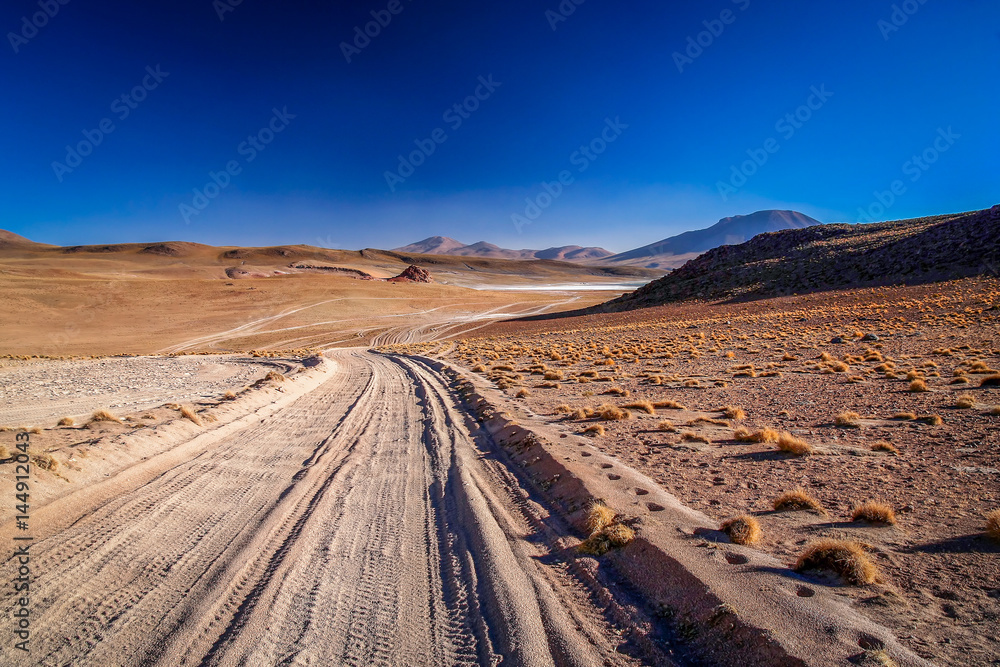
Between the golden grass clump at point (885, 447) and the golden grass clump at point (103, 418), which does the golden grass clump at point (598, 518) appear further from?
the golden grass clump at point (103, 418)

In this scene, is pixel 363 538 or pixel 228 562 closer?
pixel 228 562

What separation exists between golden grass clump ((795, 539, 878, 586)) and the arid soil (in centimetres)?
9

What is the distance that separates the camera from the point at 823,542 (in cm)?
391

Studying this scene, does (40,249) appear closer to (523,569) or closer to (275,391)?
(275,391)

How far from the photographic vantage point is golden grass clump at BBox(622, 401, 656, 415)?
1068 centimetres

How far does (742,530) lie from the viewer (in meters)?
4.42

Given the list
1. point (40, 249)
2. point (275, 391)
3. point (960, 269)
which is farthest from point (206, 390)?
point (40, 249)

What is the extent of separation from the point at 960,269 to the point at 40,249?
913 ft

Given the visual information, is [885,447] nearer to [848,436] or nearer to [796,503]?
[848,436]

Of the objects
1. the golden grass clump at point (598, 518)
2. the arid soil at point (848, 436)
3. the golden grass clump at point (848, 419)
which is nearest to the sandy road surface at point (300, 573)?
the golden grass clump at point (598, 518)

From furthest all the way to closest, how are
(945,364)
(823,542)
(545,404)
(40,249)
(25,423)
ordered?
(40,249)
(945,364)
(545,404)
(25,423)
(823,542)

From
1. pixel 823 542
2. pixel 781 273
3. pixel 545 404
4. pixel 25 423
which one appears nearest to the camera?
pixel 823 542

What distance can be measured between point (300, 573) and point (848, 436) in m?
8.96

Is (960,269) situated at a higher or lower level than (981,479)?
higher
